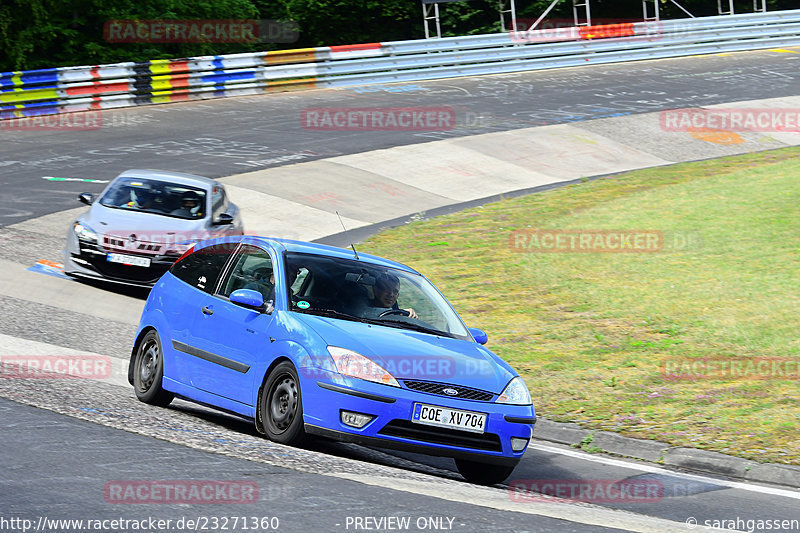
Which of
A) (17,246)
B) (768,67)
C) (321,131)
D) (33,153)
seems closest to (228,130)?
(321,131)

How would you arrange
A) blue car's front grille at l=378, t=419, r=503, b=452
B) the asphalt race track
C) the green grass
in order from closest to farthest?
1. the asphalt race track
2. blue car's front grille at l=378, t=419, r=503, b=452
3. the green grass

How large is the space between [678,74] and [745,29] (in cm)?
551

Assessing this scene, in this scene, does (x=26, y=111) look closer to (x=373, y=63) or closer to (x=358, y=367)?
(x=373, y=63)

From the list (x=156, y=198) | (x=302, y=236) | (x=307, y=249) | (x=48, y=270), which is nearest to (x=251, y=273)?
(x=307, y=249)

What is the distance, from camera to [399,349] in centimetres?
748

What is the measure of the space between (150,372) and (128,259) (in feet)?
16.6

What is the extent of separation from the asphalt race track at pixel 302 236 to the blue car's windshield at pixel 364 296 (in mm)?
1035

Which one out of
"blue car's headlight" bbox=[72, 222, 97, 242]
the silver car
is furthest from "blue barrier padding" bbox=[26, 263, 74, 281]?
"blue car's headlight" bbox=[72, 222, 97, 242]

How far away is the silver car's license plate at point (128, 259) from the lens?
13.9 m

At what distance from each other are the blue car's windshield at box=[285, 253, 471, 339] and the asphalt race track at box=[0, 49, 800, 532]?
1.04 meters

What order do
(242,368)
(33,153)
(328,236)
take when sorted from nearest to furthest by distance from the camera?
(242,368), (328,236), (33,153)

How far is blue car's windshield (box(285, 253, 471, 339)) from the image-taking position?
8031mm

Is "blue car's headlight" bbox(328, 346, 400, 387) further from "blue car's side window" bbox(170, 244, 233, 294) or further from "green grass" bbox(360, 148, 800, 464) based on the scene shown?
"green grass" bbox(360, 148, 800, 464)

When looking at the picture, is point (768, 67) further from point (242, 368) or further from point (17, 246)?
point (242, 368)
